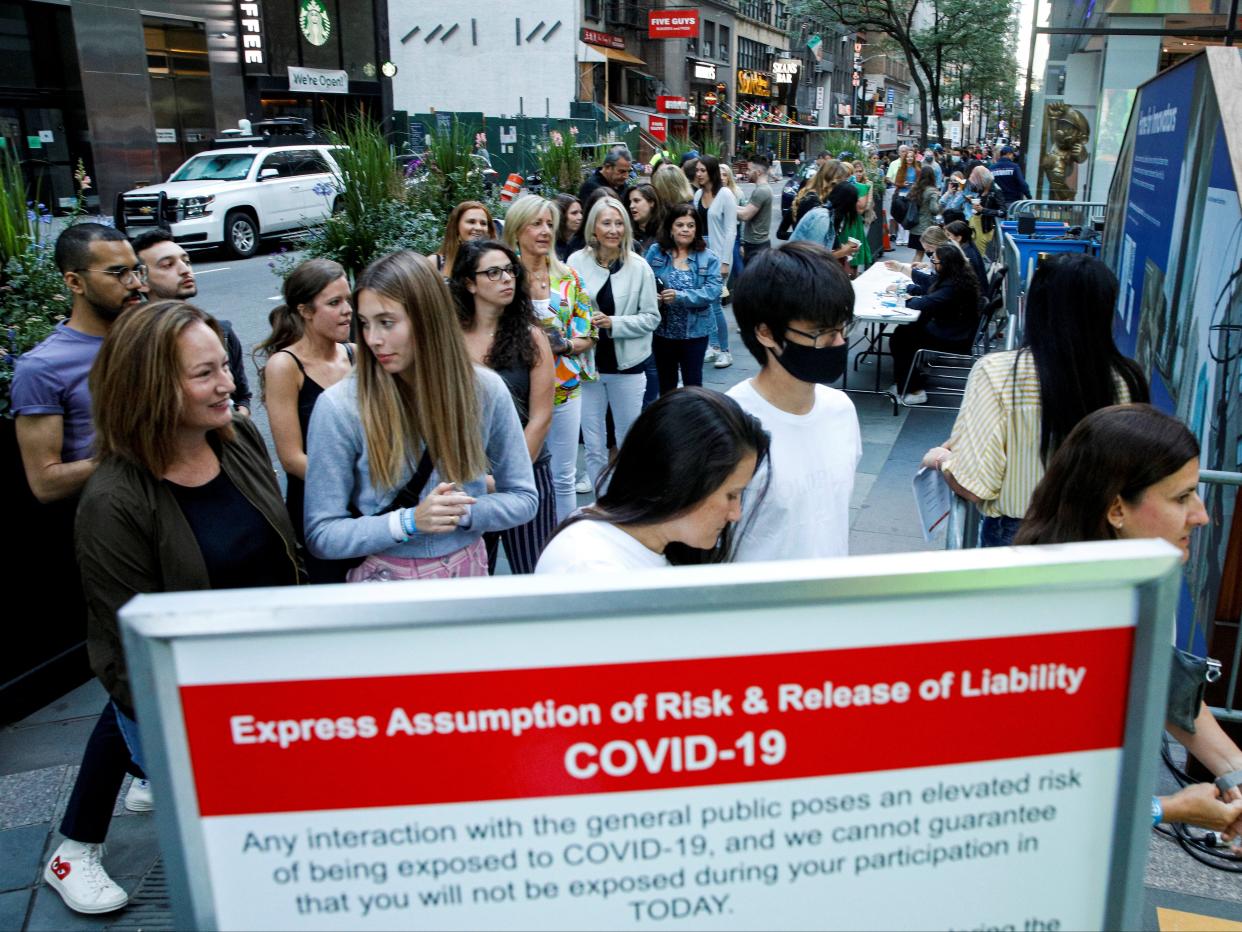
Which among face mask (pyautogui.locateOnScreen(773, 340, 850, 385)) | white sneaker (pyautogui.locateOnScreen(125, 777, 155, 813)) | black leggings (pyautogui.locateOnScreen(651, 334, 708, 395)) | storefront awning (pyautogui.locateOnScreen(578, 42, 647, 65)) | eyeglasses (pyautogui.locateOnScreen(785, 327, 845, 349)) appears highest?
storefront awning (pyautogui.locateOnScreen(578, 42, 647, 65))

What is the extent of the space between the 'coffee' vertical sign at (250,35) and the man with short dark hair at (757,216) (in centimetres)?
2357

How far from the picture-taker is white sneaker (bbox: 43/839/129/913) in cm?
296

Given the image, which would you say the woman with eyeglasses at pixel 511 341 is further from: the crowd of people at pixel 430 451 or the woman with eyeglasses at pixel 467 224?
the woman with eyeglasses at pixel 467 224

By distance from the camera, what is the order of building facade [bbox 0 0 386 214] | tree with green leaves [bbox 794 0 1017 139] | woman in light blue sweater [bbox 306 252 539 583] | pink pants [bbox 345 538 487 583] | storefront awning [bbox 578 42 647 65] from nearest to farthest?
woman in light blue sweater [bbox 306 252 539 583] < pink pants [bbox 345 538 487 583] < building facade [bbox 0 0 386 214] < tree with green leaves [bbox 794 0 1017 139] < storefront awning [bbox 578 42 647 65]

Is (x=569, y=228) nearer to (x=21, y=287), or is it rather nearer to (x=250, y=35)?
(x=21, y=287)

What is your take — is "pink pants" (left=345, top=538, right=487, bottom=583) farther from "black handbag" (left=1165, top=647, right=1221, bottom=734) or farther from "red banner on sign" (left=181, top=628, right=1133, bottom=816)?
"black handbag" (left=1165, top=647, right=1221, bottom=734)

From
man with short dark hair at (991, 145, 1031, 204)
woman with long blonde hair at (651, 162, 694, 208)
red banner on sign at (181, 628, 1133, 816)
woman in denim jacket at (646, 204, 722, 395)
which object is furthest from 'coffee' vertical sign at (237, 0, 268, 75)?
red banner on sign at (181, 628, 1133, 816)

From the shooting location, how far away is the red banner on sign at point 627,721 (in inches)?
44.7

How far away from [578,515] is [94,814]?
190cm

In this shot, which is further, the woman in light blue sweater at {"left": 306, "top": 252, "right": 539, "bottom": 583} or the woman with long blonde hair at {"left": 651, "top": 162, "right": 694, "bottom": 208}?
the woman with long blonde hair at {"left": 651, "top": 162, "right": 694, "bottom": 208}

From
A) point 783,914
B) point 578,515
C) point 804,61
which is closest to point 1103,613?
point 783,914

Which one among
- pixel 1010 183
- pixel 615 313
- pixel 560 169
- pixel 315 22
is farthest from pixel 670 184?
pixel 315 22

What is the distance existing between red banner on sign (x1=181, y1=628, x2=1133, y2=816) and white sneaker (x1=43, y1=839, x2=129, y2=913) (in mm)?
2251

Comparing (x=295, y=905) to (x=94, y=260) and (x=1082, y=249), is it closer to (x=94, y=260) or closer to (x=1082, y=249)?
(x=94, y=260)
